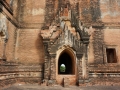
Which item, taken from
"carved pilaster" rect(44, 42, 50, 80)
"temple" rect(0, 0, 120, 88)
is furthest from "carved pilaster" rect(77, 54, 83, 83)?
"carved pilaster" rect(44, 42, 50, 80)

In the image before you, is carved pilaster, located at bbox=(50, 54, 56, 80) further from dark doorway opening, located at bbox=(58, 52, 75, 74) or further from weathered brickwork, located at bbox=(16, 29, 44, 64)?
dark doorway opening, located at bbox=(58, 52, 75, 74)

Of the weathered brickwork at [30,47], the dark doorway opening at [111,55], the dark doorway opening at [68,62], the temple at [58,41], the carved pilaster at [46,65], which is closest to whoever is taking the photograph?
the temple at [58,41]

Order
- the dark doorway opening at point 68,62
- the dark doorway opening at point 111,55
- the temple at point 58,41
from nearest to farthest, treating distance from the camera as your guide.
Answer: the temple at point 58,41 < the dark doorway opening at point 68,62 < the dark doorway opening at point 111,55

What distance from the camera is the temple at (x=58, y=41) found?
34.6 feet

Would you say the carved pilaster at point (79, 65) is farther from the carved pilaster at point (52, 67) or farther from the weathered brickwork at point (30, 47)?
the weathered brickwork at point (30, 47)

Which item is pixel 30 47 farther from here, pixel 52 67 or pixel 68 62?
pixel 68 62

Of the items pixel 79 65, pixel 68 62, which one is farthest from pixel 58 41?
pixel 68 62

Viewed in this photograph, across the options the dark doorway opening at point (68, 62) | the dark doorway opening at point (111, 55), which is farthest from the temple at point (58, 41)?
the dark doorway opening at point (68, 62)

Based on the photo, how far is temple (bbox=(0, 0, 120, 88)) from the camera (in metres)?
10.5

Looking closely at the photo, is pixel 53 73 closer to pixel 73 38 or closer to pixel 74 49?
pixel 74 49

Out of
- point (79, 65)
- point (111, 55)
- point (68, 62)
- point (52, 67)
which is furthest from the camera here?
point (68, 62)

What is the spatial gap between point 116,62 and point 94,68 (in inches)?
90.6

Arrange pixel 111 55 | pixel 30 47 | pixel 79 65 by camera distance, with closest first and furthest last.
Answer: pixel 79 65
pixel 30 47
pixel 111 55

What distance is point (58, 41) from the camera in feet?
36.2
